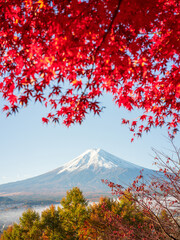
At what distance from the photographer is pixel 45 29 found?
3426mm

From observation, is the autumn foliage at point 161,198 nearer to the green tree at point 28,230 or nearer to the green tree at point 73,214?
the green tree at point 73,214

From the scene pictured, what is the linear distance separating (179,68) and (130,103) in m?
1.36

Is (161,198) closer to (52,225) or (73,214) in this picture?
(73,214)

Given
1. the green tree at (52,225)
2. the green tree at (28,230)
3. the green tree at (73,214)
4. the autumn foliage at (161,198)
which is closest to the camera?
the autumn foliage at (161,198)

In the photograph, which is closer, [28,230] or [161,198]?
[161,198]

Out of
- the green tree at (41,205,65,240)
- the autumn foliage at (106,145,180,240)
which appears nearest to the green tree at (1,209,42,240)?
the green tree at (41,205,65,240)

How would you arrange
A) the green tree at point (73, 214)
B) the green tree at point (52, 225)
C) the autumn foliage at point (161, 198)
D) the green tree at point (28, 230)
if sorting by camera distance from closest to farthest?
the autumn foliage at point (161, 198), the green tree at point (73, 214), the green tree at point (52, 225), the green tree at point (28, 230)

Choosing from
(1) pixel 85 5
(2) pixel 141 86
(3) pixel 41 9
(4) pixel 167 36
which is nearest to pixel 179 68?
(4) pixel 167 36

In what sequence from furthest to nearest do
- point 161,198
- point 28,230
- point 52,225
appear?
point 28,230, point 52,225, point 161,198

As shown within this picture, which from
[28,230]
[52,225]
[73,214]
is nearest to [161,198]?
[73,214]

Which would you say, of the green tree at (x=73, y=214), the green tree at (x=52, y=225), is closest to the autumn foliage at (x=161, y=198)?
the green tree at (x=73, y=214)

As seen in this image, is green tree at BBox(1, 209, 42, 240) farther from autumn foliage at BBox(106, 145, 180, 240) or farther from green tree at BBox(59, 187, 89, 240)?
autumn foliage at BBox(106, 145, 180, 240)

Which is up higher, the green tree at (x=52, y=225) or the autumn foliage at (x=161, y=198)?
the autumn foliage at (x=161, y=198)

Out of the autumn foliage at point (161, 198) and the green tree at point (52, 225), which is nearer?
the autumn foliage at point (161, 198)
